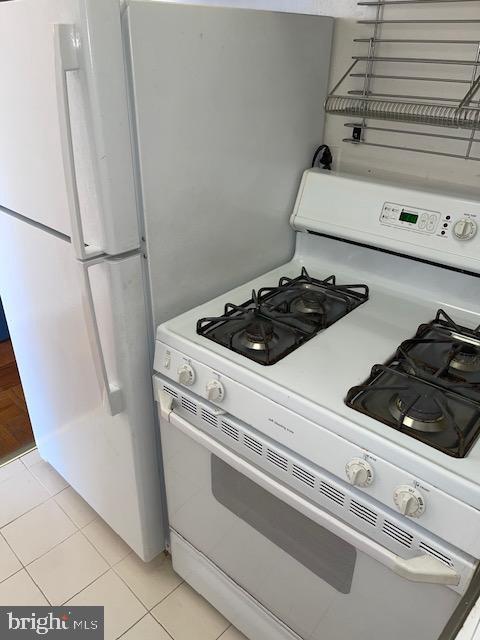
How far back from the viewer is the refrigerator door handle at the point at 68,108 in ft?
2.91

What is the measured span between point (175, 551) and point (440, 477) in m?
0.99

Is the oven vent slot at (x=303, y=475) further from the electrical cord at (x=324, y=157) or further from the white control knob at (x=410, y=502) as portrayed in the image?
the electrical cord at (x=324, y=157)

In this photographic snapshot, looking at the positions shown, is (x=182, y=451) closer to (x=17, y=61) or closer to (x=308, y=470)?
(x=308, y=470)

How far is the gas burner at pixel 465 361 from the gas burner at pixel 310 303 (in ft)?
1.06

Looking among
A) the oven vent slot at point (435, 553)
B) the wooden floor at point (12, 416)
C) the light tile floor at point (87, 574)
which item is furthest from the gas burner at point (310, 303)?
the wooden floor at point (12, 416)

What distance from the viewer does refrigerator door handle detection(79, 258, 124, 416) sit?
1.08 metres

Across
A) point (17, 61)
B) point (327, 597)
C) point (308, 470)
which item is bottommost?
point (327, 597)

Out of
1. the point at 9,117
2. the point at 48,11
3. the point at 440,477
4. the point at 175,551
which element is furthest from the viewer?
the point at 175,551

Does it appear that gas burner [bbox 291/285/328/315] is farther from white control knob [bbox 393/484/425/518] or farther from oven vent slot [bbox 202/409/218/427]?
white control knob [bbox 393/484/425/518]

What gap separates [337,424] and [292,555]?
15.3 inches

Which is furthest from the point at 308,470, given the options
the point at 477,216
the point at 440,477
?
the point at 477,216

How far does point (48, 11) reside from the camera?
0.93 metres

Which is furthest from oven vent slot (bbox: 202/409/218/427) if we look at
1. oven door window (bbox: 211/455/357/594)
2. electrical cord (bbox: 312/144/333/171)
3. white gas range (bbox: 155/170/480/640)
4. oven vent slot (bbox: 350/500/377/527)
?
electrical cord (bbox: 312/144/333/171)

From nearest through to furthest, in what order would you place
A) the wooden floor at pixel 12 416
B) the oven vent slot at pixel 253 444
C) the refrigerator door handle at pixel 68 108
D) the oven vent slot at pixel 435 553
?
1. the oven vent slot at pixel 435 553
2. the refrigerator door handle at pixel 68 108
3. the oven vent slot at pixel 253 444
4. the wooden floor at pixel 12 416
